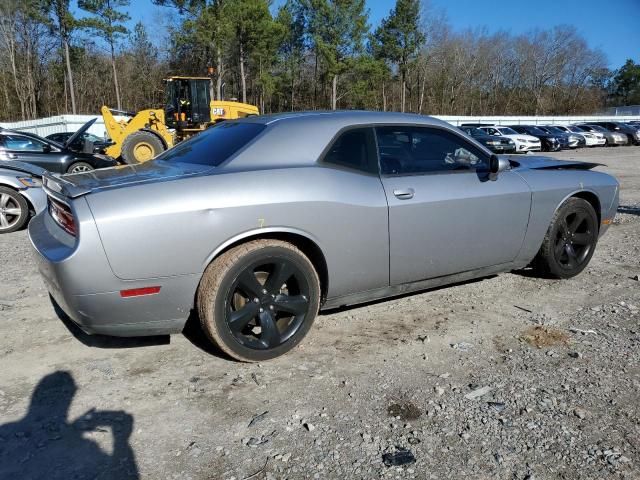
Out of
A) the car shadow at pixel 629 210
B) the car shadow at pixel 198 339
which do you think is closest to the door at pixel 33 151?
the car shadow at pixel 198 339

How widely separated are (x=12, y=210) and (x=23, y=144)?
5.41 m

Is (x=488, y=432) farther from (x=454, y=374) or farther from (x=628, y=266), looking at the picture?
(x=628, y=266)

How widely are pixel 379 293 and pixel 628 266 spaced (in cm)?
320

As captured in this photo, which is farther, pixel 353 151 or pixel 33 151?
pixel 33 151

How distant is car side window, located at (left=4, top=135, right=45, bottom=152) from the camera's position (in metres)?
11.1

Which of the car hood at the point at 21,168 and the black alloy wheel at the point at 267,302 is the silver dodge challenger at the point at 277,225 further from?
the car hood at the point at 21,168

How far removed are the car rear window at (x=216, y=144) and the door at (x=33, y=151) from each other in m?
9.00

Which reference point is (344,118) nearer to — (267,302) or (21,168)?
(267,302)

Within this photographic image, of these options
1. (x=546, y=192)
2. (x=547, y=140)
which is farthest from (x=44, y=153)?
(x=547, y=140)

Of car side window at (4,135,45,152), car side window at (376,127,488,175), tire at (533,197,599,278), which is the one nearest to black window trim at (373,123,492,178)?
car side window at (376,127,488,175)

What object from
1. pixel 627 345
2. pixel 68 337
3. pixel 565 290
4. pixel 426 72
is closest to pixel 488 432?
pixel 627 345

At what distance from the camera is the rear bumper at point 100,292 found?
2.62 meters

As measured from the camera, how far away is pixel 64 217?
2.89 metres

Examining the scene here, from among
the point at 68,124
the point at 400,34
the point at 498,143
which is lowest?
the point at 498,143
